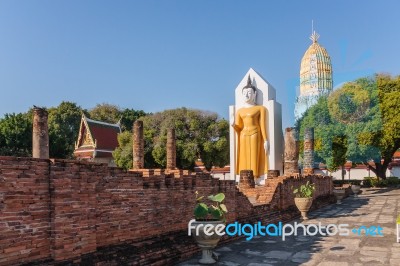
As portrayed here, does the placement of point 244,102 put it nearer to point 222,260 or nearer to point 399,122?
point 399,122

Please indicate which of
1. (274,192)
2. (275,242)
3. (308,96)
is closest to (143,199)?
(275,242)

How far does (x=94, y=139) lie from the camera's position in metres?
33.0

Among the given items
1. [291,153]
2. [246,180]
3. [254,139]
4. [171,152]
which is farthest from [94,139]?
[246,180]

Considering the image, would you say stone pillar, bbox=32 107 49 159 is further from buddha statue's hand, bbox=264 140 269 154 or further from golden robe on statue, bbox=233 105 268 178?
buddha statue's hand, bbox=264 140 269 154

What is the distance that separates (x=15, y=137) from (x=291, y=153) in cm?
2108

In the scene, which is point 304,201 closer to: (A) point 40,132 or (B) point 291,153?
(B) point 291,153

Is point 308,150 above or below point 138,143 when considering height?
below

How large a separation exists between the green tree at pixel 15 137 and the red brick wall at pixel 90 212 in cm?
2511

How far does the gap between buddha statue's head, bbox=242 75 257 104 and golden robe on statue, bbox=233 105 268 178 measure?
34 cm

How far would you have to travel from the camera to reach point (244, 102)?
19.2 metres

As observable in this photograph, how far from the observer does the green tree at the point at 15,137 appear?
2922 centimetres

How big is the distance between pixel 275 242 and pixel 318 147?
62.1 ft

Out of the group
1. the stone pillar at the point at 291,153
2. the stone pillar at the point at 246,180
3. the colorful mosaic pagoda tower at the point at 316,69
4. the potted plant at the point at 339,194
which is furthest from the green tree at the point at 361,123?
the colorful mosaic pagoda tower at the point at 316,69

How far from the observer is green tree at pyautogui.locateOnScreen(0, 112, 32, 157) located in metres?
29.2
